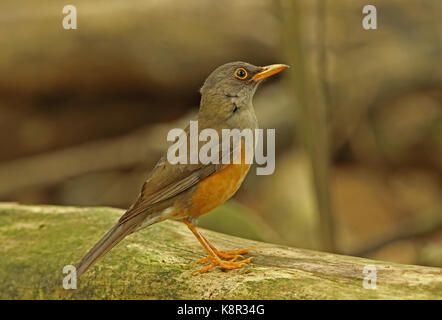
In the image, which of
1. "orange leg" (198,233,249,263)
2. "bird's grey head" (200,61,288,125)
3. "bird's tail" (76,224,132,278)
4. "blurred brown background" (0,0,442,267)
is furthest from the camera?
"blurred brown background" (0,0,442,267)

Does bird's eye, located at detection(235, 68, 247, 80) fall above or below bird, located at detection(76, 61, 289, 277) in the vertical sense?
above

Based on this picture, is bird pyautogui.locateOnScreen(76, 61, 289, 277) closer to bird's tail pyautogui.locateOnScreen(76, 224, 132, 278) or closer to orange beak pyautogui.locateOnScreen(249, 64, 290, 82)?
bird's tail pyautogui.locateOnScreen(76, 224, 132, 278)

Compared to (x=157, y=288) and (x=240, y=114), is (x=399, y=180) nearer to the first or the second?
(x=240, y=114)

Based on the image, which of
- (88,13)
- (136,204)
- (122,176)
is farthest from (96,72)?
(136,204)

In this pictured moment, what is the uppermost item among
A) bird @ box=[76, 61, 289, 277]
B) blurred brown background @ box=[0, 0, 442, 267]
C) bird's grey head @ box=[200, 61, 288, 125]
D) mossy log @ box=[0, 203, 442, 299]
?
blurred brown background @ box=[0, 0, 442, 267]

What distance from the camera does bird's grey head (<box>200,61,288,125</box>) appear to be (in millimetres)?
4219

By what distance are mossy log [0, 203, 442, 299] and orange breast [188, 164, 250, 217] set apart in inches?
15.1

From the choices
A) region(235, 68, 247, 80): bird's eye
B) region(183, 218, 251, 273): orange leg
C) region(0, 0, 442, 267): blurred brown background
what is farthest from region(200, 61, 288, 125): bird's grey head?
region(0, 0, 442, 267): blurred brown background

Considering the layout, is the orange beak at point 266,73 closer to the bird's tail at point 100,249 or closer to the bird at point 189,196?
the bird at point 189,196

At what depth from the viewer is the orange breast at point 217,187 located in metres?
3.92

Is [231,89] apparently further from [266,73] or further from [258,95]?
[258,95]

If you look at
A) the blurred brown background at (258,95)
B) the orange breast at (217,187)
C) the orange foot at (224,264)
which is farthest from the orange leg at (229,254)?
the blurred brown background at (258,95)

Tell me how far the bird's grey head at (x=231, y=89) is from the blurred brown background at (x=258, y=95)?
3.96m

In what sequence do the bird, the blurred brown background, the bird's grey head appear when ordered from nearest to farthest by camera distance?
the bird → the bird's grey head → the blurred brown background
